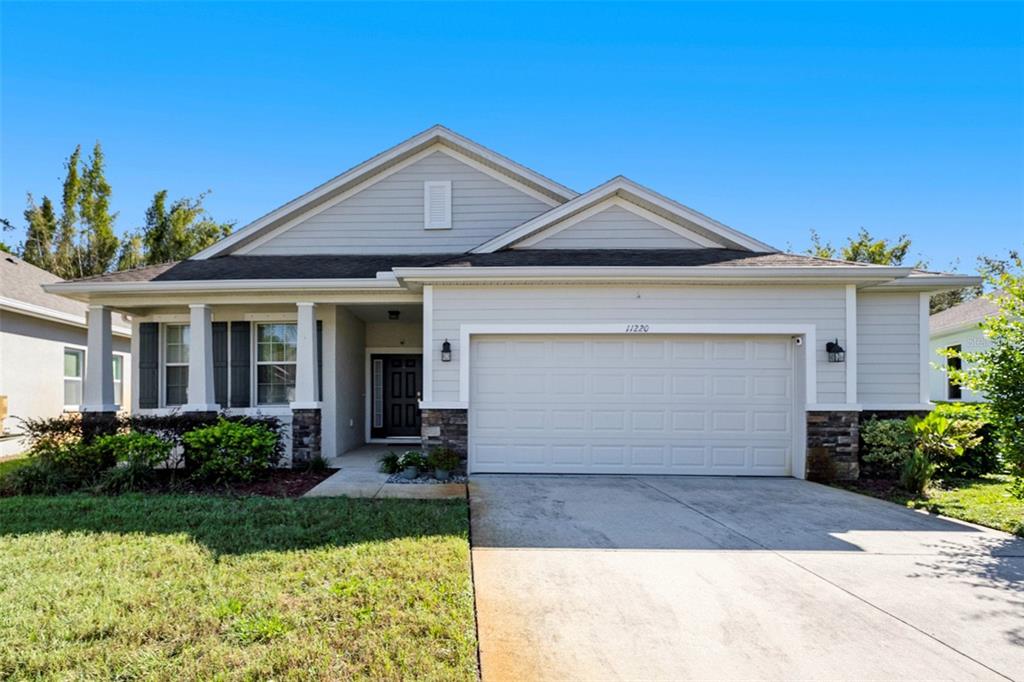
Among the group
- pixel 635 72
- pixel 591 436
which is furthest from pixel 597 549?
pixel 635 72

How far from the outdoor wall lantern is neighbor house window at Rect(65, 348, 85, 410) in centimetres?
1672

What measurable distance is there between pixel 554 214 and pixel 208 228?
23.8 meters

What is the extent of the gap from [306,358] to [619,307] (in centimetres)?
556

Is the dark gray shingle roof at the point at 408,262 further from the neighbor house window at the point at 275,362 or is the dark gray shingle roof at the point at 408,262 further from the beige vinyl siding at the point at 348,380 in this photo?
the neighbor house window at the point at 275,362

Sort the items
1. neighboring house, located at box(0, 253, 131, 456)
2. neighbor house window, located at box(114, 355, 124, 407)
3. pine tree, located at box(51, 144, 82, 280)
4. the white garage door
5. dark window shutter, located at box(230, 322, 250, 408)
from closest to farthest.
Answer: the white garage door → dark window shutter, located at box(230, 322, 250, 408) → neighboring house, located at box(0, 253, 131, 456) → neighbor house window, located at box(114, 355, 124, 407) → pine tree, located at box(51, 144, 82, 280)

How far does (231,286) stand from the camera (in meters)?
8.76

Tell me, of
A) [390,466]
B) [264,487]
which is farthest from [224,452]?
[390,466]

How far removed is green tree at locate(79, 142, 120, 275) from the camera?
21.8 metres

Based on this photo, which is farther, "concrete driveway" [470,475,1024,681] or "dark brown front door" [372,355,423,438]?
"dark brown front door" [372,355,423,438]

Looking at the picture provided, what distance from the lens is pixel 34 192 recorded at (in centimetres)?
2212

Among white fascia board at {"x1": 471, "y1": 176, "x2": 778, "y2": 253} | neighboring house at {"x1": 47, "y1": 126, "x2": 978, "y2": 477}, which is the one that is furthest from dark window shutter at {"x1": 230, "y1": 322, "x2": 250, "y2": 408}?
white fascia board at {"x1": 471, "y1": 176, "x2": 778, "y2": 253}

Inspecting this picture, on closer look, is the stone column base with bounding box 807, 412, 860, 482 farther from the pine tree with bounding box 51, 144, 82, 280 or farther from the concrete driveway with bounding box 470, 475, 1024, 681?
the pine tree with bounding box 51, 144, 82, 280

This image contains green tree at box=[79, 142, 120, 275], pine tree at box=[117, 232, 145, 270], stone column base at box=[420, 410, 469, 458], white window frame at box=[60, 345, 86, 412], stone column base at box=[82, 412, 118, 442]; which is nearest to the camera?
stone column base at box=[82, 412, 118, 442]

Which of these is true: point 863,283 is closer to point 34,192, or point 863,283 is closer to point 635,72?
point 635,72
